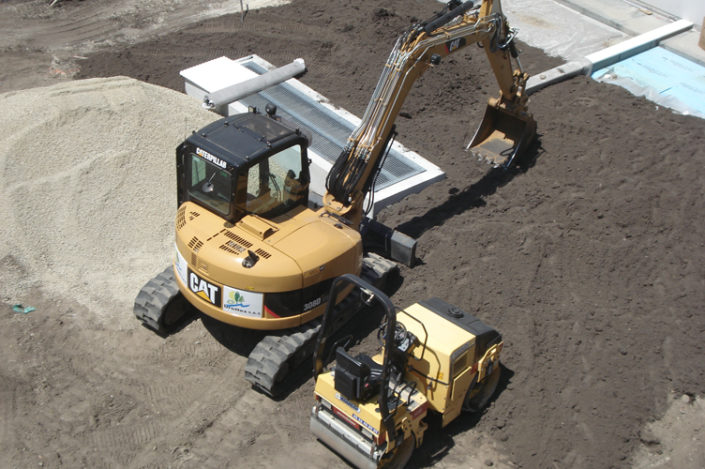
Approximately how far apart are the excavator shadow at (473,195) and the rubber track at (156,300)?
333cm

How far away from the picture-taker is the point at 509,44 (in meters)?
10.8

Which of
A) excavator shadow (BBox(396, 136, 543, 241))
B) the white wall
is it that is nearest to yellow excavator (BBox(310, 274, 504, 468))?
excavator shadow (BBox(396, 136, 543, 241))

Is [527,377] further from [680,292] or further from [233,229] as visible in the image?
[233,229]

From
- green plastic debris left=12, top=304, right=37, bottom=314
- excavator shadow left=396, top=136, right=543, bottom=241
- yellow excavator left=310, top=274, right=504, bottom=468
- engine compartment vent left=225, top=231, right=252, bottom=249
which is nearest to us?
yellow excavator left=310, top=274, right=504, bottom=468

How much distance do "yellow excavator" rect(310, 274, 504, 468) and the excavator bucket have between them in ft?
14.7

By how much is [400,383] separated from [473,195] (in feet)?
14.7

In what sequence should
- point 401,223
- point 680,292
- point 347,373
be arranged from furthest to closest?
point 401,223
point 680,292
point 347,373

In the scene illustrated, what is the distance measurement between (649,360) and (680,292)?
1.39m

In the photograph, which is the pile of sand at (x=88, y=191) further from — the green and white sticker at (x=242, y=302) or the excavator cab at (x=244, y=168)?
the green and white sticker at (x=242, y=302)

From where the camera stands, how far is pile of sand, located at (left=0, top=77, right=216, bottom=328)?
9.52m

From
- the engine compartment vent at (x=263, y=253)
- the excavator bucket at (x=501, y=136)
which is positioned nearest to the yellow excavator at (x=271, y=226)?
the engine compartment vent at (x=263, y=253)

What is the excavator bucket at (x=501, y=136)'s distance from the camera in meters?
11.6

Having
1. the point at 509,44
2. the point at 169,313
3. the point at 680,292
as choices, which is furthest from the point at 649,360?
the point at 169,313

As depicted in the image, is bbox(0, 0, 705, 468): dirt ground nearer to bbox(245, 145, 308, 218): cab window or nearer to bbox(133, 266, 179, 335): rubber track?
bbox(133, 266, 179, 335): rubber track
